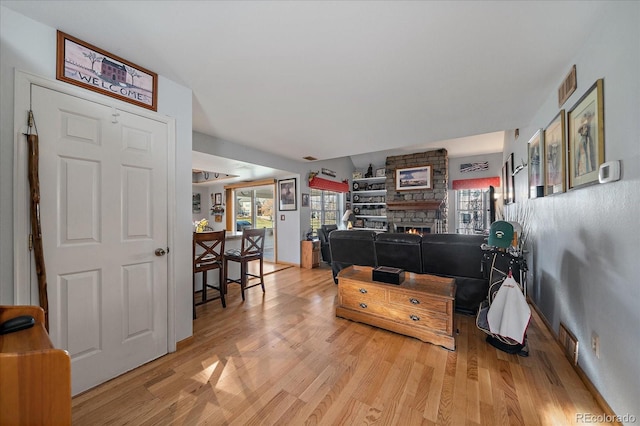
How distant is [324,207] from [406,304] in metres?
4.61

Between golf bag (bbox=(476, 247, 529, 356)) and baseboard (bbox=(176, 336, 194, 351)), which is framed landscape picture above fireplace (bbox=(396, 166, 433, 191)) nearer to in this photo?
golf bag (bbox=(476, 247, 529, 356))

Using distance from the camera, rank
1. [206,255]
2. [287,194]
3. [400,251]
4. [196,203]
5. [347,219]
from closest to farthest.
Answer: [400,251], [206,255], [287,194], [347,219], [196,203]

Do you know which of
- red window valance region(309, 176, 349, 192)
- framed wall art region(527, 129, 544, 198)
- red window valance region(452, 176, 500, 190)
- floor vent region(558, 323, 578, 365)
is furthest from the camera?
red window valance region(452, 176, 500, 190)

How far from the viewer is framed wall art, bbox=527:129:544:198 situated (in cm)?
246

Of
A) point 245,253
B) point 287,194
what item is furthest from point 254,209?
point 245,253

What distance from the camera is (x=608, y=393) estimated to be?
1.42 meters

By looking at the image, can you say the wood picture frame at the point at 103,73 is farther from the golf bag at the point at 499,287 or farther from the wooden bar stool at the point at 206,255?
the golf bag at the point at 499,287

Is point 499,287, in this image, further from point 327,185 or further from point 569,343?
point 327,185

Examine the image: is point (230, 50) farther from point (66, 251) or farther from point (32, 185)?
point (66, 251)

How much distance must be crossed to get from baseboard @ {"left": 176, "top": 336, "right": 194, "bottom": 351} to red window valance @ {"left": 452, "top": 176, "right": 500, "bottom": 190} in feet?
22.2

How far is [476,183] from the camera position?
6379mm

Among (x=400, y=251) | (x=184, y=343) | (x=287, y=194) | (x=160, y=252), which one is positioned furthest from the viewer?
(x=287, y=194)

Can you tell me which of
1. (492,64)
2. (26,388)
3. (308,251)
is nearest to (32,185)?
(26,388)

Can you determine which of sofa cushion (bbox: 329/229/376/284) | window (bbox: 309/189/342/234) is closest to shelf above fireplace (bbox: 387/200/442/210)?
window (bbox: 309/189/342/234)
